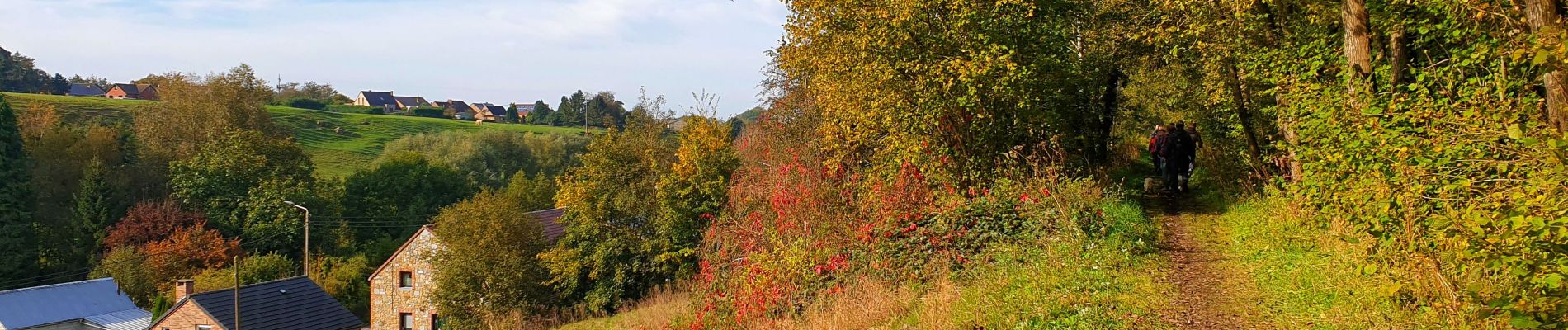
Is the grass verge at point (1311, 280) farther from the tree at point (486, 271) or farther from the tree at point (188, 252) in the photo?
the tree at point (188, 252)

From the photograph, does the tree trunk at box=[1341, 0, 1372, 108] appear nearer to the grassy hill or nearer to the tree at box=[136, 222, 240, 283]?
the tree at box=[136, 222, 240, 283]

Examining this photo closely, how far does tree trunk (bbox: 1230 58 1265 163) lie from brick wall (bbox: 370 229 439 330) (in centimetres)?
2857

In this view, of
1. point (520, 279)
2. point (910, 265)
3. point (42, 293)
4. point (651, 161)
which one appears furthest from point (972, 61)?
point (42, 293)

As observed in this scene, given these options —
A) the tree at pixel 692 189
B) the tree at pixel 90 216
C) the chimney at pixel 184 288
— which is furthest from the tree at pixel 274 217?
the tree at pixel 692 189

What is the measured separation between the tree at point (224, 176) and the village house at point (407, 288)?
17449 millimetres

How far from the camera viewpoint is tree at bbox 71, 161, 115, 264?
46344mm

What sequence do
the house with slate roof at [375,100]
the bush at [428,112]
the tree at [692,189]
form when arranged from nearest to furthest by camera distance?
1. the tree at [692,189]
2. the bush at [428,112]
3. the house with slate roof at [375,100]

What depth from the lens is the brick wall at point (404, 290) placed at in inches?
1380

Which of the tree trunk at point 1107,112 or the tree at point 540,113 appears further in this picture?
the tree at point 540,113

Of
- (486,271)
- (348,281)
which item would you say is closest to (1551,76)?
(486,271)

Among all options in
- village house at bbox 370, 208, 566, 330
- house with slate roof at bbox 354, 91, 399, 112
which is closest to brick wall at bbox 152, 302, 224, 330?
village house at bbox 370, 208, 566, 330

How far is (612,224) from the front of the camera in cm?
2820

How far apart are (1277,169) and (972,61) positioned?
5.27m

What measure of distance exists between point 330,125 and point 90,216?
45198 mm
